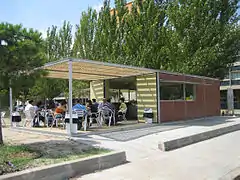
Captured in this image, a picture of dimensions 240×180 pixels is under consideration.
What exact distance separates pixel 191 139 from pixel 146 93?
506 cm

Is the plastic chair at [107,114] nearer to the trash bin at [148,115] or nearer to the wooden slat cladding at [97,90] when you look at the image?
the trash bin at [148,115]


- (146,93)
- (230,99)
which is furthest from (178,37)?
(146,93)

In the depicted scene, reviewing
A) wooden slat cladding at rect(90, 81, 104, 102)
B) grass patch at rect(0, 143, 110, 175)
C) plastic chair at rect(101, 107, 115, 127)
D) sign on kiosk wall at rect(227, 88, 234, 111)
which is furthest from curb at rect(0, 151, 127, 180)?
→ sign on kiosk wall at rect(227, 88, 234, 111)

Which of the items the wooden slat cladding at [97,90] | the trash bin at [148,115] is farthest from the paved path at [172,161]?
the wooden slat cladding at [97,90]

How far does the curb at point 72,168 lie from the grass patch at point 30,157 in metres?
0.38

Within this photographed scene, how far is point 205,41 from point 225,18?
273 cm

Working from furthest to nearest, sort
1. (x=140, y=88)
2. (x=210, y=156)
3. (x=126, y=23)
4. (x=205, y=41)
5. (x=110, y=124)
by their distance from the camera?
(x=126, y=23) → (x=205, y=41) → (x=140, y=88) → (x=110, y=124) → (x=210, y=156)

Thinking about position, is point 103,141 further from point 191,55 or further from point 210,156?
point 191,55

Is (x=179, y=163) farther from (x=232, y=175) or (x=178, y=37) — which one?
(x=178, y=37)

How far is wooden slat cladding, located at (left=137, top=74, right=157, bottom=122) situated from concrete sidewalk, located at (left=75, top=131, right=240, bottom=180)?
4614mm

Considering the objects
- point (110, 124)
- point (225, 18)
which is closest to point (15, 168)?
point (110, 124)

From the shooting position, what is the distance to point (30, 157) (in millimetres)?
5398

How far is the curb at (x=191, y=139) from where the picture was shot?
7.14m

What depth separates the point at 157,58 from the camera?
791 inches
